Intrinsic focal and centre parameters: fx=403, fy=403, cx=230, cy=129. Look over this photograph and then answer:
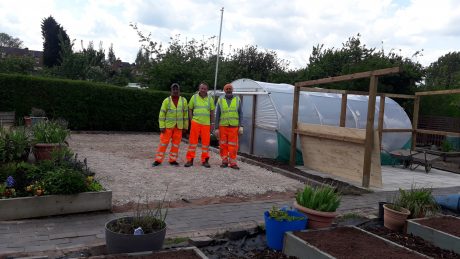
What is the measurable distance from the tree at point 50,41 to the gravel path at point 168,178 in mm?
23621

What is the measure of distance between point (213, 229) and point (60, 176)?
2051mm

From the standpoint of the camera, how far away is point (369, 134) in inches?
316

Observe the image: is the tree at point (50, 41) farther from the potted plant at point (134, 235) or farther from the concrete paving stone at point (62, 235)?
the potted plant at point (134, 235)

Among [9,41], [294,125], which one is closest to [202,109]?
[294,125]

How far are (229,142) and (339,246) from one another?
540cm

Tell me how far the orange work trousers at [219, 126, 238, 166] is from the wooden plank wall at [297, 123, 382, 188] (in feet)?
6.00

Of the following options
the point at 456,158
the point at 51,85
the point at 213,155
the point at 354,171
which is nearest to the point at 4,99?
the point at 51,85

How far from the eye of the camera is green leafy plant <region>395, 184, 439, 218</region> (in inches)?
207

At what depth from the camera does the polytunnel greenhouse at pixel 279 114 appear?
10.8 metres

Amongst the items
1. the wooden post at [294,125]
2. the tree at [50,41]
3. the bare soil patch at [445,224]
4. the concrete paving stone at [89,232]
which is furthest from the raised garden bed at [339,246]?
the tree at [50,41]

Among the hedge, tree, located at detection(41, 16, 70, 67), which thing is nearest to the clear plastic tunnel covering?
the hedge

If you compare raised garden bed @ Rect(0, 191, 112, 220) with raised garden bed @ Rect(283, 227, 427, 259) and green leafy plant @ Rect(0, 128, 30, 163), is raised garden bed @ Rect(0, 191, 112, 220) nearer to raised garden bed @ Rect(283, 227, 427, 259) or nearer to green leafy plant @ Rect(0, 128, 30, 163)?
green leafy plant @ Rect(0, 128, 30, 163)

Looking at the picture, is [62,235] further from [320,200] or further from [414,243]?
[414,243]

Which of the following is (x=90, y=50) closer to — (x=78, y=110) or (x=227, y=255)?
(x=78, y=110)
